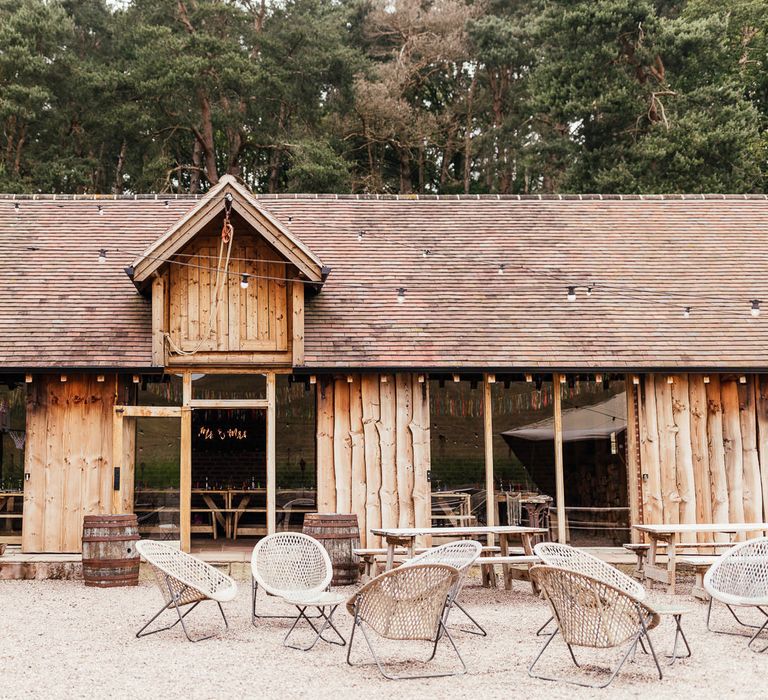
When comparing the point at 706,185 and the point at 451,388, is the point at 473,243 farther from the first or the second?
the point at 706,185

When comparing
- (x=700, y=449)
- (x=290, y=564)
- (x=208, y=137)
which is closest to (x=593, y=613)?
(x=290, y=564)

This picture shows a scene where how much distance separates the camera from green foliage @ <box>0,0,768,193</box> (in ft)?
91.0

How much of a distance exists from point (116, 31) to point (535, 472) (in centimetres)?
2089

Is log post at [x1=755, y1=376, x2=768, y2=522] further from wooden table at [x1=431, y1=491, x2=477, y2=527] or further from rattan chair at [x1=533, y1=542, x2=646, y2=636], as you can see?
rattan chair at [x1=533, y1=542, x2=646, y2=636]

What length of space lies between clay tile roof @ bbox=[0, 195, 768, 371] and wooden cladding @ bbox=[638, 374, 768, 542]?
50 centimetres

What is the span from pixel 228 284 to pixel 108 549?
393 cm

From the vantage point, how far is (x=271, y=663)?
7.05 m

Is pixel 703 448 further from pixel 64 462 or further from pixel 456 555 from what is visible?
pixel 64 462

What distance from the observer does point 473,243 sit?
1570 cm

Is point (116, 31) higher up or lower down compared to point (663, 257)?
higher up

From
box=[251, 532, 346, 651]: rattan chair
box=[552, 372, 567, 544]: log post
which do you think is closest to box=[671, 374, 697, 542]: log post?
box=[552, 372, 567, 544]: log post

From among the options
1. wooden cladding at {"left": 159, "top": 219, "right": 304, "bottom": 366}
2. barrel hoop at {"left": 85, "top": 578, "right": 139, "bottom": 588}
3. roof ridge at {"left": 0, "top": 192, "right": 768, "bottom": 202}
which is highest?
roof ridge at {"left": 0, "top": 192, "right": 768, "bottom": 202}

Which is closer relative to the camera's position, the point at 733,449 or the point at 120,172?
the point at 733,449

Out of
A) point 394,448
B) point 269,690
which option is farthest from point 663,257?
point 269,690
